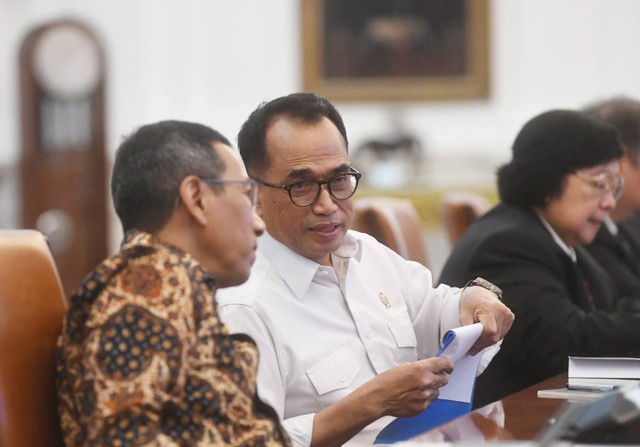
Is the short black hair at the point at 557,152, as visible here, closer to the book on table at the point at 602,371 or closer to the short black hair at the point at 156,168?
the book on table at the point at 602,371

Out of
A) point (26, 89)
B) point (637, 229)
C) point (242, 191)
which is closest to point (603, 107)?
point (637, 229)

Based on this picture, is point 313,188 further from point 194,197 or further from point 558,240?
point 558,240

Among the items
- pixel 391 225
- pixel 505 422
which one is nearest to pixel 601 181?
pixel 391 225

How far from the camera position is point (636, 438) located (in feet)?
5.88

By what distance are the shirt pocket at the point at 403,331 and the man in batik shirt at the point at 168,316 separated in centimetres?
80

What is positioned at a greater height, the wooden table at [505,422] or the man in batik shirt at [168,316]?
the man in batik shirt at [168,316]

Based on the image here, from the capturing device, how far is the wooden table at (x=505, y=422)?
6.27ft

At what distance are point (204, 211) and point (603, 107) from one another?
3.02 m

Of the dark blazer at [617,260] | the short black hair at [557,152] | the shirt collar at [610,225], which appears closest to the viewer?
the short black hair at [557,152]

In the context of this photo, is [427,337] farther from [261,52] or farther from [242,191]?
[261,52]

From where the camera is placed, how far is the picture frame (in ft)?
34.6

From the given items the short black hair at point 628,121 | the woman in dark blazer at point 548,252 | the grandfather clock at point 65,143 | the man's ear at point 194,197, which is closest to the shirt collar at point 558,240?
the woman in dark blazer at point 548,252

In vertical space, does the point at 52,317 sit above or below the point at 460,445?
above

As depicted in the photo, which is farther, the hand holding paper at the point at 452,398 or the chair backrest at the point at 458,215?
the chair backrest at the point at 458,215
